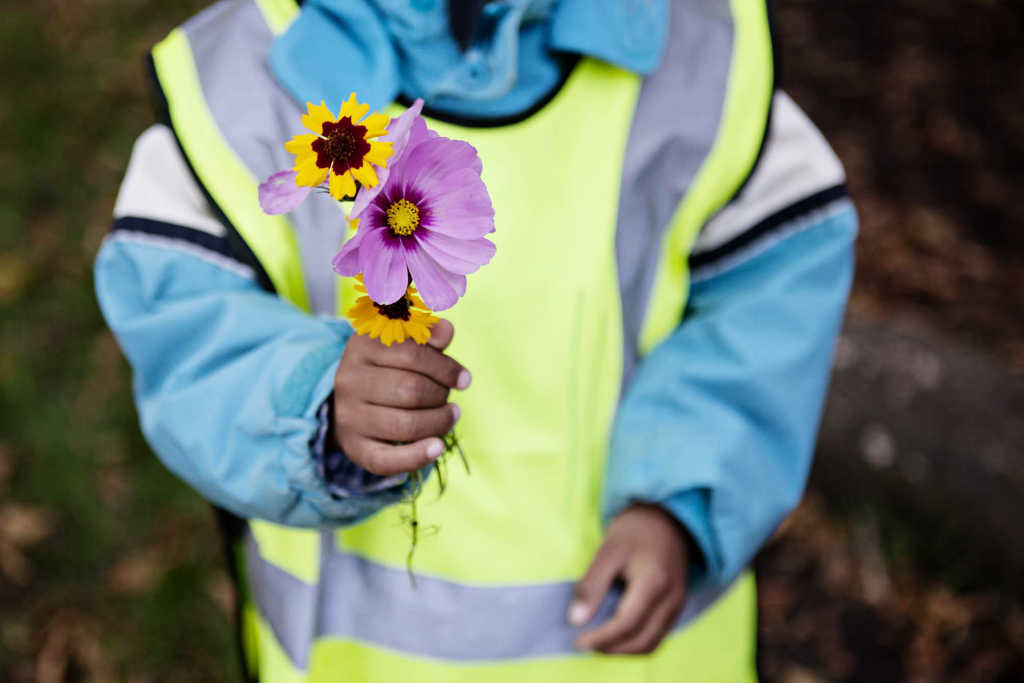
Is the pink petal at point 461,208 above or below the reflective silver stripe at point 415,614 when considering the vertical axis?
above

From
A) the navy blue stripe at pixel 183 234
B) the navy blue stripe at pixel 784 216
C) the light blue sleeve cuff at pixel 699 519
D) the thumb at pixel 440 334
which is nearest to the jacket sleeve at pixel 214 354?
the navy blue stripe at pixel 183 234

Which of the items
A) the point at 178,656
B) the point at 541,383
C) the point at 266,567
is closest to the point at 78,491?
the point at 178,656

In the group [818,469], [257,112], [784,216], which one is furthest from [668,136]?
[818,469]

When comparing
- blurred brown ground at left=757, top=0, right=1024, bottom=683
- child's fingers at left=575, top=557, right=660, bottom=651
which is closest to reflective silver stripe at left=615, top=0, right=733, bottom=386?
child's fingers at left=575, top=557, right=660, bottom=651

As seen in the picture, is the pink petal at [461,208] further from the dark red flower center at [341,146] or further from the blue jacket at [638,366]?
the blue jacket at [638,366]

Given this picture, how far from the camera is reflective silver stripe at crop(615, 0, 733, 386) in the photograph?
1237mm

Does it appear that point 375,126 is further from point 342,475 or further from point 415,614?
point 415,614

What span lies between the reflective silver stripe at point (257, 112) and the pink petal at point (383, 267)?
50 cm

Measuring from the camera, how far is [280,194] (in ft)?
2.25

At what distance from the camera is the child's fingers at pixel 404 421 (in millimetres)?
876

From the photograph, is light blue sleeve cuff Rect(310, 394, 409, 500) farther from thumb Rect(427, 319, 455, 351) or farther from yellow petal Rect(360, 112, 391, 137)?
yellow petal Rect(360, 112, 391, 137)

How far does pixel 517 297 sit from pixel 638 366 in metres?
0.28

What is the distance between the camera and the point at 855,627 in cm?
254

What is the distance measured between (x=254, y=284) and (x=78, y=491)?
1829 millimetres
